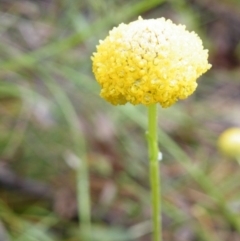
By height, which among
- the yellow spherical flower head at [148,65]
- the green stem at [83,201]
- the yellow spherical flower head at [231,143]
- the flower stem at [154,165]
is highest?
the yellow spherical flower head at [231,143]

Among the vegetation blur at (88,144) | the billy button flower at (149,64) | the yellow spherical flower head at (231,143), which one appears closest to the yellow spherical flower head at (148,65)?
the billy button flower at (149,64)

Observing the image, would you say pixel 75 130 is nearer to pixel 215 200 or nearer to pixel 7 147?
pixel 7 147

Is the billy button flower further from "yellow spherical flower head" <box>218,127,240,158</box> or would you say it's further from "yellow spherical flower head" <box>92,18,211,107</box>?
"yellow spherical flower head" <box>218,127,240,158</box>

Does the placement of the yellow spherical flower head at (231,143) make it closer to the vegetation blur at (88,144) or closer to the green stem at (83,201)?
the vegetation blur at (88,144)

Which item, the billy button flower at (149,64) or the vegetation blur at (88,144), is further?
the vegetation blur at (88,144)

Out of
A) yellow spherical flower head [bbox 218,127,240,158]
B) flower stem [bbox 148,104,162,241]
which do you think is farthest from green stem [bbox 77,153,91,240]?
flower stem [bbox 148,104,162,241]

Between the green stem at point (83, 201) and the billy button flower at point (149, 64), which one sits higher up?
the green stem at point (83, 201)
